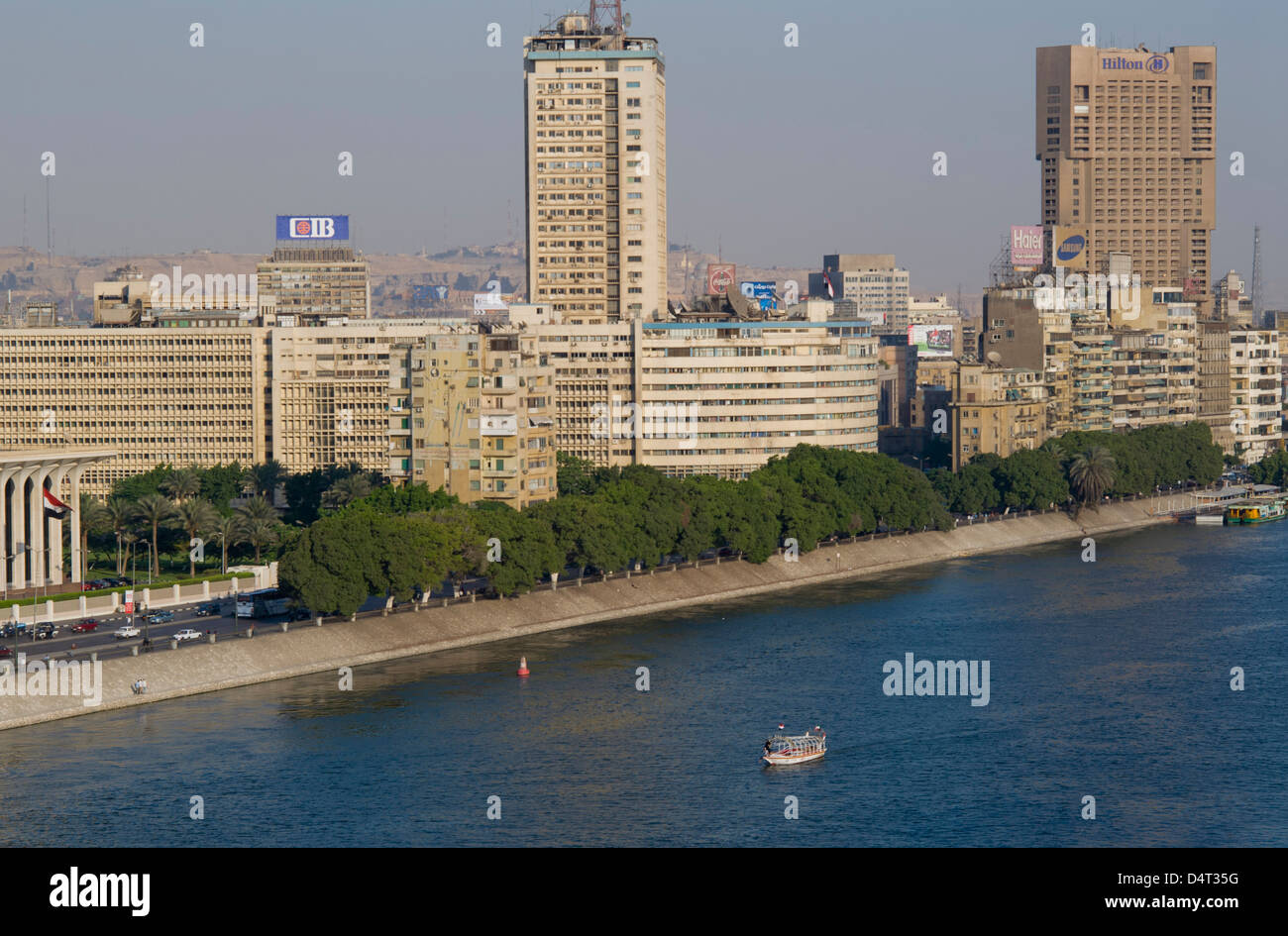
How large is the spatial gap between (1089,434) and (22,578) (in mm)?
118942

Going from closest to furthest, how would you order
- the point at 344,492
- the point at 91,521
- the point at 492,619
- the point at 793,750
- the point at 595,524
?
the point at 793,750, the point at 492,619, the point at 595,524, the point at 91,521, the point at 344,492

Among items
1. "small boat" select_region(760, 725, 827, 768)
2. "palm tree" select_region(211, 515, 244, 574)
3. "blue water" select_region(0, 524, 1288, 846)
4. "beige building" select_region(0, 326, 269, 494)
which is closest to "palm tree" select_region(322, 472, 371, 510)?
"palm tree" select_region(211, 515, 244, 574)

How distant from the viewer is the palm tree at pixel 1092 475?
178m

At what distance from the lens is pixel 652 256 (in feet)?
634

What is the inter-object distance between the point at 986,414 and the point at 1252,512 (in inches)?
1141

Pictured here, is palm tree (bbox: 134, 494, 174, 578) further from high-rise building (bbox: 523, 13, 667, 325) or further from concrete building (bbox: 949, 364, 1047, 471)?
concrete building (bbox: 949, 364, 1047, 471)

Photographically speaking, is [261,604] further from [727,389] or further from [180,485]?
[727,389]

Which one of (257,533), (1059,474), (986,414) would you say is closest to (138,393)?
(257,533)

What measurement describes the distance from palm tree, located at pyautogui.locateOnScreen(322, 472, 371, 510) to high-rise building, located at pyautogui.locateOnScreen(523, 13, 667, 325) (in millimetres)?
49047

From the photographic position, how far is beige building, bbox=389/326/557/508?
13012 cm

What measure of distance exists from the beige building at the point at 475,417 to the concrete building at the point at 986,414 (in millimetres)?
70650

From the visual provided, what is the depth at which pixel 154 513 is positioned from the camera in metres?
127
